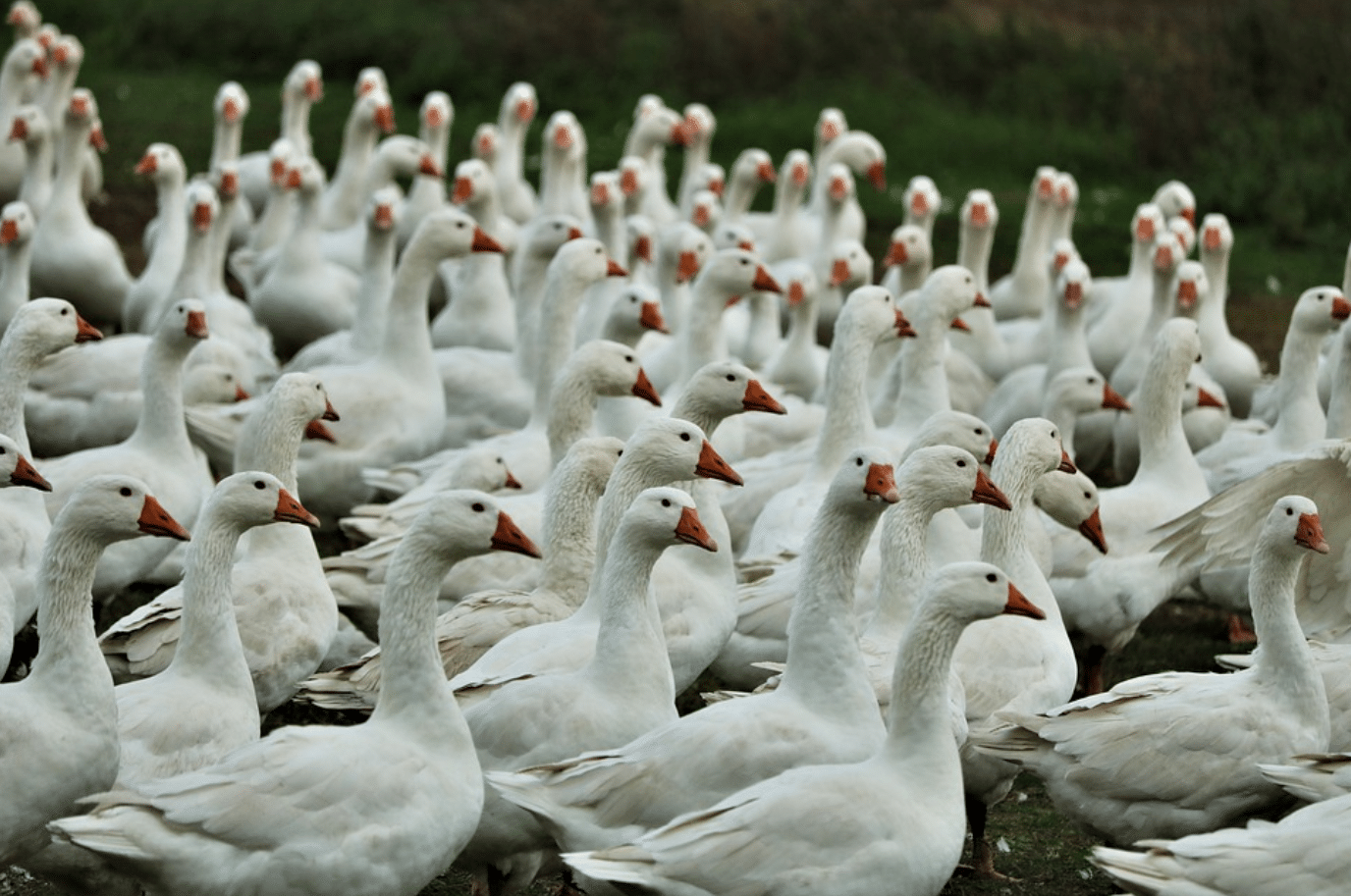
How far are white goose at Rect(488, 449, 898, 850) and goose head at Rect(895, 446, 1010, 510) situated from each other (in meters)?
0.88

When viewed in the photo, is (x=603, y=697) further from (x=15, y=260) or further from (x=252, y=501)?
(x=15, y=260)

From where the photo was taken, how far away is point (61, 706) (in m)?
7.34

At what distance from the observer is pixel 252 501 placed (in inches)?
323

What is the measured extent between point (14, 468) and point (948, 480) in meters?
3.76

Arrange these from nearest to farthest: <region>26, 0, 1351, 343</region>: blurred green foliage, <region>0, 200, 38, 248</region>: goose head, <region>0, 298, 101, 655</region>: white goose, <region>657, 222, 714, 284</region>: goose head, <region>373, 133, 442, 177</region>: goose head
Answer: <region>0, 298, 101, 655</region>: white goose, <region>0, 200, 38, 248</region>: goose head, <region>657, 222, 714, 284</region>: goose head, <region>373, 133, 442, 177</region>: goose head, <region>26, 0, 1351, 343</region>: blurred green foliage

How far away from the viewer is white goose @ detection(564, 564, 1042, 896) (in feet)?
22.0

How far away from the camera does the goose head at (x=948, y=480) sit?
346 inches

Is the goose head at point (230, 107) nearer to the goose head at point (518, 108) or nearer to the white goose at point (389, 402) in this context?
the goose head at point (518, 108)

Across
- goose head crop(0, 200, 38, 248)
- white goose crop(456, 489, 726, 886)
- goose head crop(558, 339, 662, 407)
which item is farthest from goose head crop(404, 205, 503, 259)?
white goose crop(456, 489, 726, 886)

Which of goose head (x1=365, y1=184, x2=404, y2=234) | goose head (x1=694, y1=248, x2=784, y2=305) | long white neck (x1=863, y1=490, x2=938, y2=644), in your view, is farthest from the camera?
goose head (x1=365, y1=184, x2=404, y2=234)

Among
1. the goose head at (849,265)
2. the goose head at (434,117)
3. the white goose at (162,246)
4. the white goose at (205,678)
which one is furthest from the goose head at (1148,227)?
the white goose at (205,678)

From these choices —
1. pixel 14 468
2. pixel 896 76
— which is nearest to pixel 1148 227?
pixel 14 468

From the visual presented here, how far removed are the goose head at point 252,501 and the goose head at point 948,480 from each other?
2489 millimetres

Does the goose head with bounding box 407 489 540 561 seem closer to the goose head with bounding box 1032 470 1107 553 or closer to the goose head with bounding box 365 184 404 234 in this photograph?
the goose head with bounding box 1032 470 1107 553
